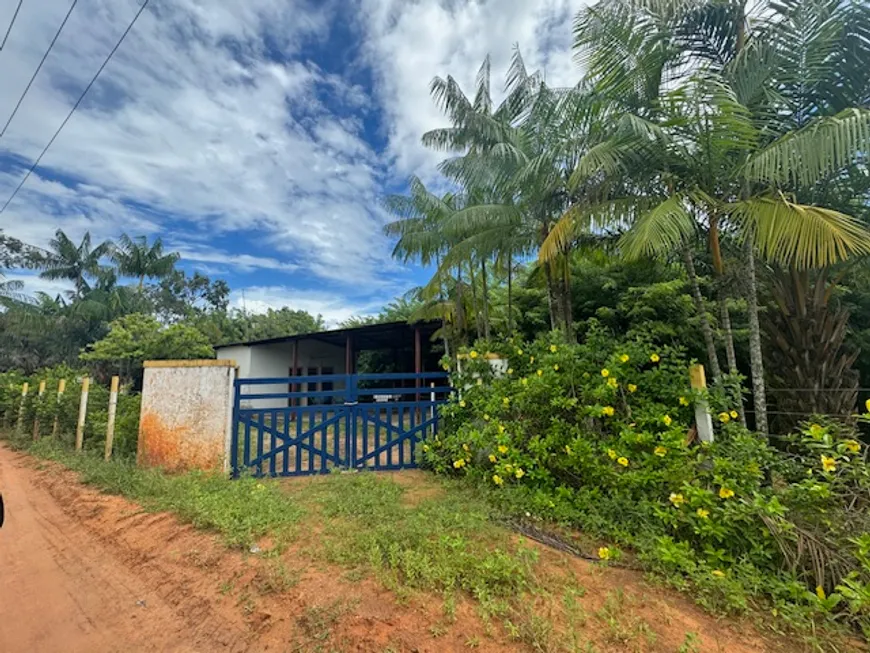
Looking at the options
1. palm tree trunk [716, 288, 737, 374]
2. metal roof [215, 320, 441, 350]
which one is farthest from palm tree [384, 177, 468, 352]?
palm tree trunk [716, 288, 737, 374]

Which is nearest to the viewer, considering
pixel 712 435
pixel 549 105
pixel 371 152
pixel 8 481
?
pixel 712 435

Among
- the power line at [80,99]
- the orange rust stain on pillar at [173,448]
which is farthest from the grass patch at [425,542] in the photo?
the power line at [80,99]

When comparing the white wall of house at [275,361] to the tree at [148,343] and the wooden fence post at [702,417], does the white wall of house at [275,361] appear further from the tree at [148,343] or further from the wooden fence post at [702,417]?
the wooden fence post at [702,417]

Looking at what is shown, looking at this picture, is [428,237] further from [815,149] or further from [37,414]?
[37,414]

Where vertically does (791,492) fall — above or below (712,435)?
below

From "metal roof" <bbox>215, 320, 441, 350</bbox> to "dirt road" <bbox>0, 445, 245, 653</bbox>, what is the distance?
9.06m

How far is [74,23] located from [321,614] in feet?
22.3

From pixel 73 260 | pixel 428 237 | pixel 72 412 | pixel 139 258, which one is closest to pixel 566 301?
pixel 428 237

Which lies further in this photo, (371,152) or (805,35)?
(371,152)

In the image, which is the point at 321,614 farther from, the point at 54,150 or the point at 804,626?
the point at 54,150

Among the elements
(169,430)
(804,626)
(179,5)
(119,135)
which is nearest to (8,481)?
(169,430)

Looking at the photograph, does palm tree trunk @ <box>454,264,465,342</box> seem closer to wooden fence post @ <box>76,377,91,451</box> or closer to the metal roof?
the metal roof

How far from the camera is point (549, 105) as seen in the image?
6.27m

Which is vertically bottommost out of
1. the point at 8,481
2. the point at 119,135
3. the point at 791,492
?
the point at 8,481
